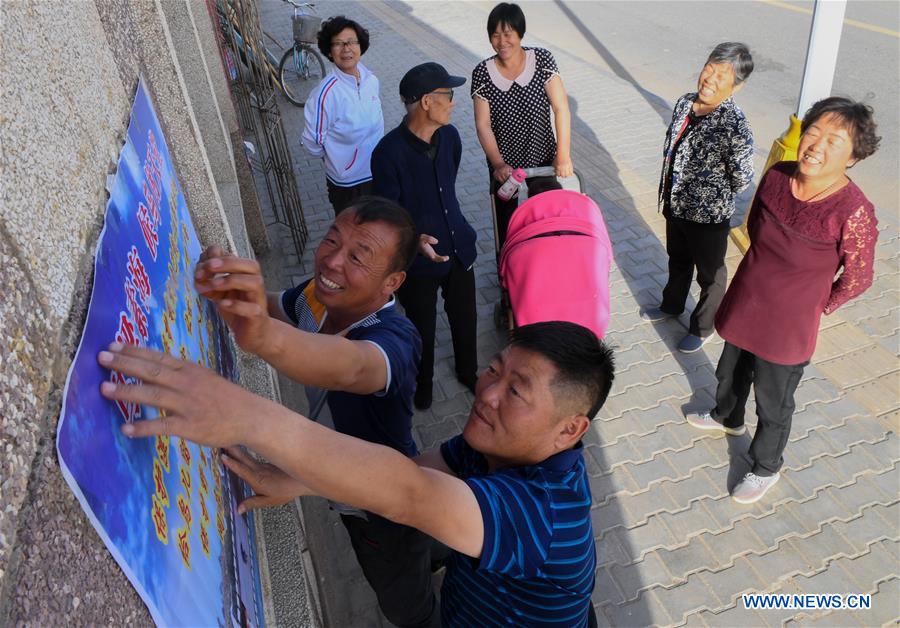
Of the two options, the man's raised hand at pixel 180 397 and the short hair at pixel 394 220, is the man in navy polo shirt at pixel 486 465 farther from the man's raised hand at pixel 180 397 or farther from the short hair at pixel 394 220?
the short hair at pixel 394 220

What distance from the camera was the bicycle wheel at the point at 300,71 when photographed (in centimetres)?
911

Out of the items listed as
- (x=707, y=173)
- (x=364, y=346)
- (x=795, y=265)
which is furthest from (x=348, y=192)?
(x=364, y=346)

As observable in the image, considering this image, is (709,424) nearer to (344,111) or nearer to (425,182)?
(425,182)

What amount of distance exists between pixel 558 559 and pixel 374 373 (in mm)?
682

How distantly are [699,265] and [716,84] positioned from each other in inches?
41.2

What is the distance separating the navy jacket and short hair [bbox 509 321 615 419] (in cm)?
177

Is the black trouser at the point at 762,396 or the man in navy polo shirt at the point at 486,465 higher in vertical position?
the man in navy polo shirt at the point at 486,465

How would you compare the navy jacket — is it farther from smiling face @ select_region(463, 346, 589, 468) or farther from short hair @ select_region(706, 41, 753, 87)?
smiling face @ select_region(463, 346, 589, 468)

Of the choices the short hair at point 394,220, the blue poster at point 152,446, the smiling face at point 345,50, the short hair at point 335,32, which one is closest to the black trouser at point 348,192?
the smiling face at point 345,50

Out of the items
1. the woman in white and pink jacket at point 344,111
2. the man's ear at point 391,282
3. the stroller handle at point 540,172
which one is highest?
the man's ear at point 391,282

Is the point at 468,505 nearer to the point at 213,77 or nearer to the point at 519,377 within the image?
the point at 519,377

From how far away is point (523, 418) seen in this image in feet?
5.04

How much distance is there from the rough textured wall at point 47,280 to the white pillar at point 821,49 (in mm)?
4807

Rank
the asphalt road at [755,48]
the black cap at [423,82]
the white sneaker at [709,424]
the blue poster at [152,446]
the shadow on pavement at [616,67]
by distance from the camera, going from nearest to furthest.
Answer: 1. the blue poster at [152,446]
2. the black cap at [423,82]
3. the white sneaker at [709,424]
4. the asphalt road at [755,48]
5. the shadow on pavement at [616,67]
